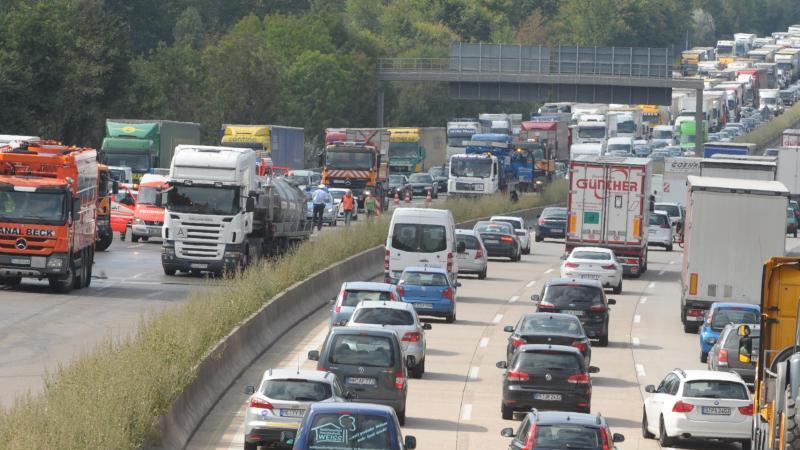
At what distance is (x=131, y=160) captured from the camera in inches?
2803

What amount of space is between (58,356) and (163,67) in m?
80.4

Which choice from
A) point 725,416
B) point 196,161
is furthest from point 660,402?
point 196,161

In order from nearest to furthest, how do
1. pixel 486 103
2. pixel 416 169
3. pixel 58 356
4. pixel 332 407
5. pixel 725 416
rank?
pixel 332 407
pixel 725 416
pixel 58 356
pixel 416 169
pixel 486 103

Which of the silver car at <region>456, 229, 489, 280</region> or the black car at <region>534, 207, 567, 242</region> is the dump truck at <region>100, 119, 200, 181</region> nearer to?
the black car at <region>534, 207, 567, 242</region>

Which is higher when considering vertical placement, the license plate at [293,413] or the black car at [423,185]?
the black car at [423,185]

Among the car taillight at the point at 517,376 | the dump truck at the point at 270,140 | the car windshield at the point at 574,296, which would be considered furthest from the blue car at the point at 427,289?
the dump truck at the point at 270,140

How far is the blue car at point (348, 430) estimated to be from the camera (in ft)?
63.1

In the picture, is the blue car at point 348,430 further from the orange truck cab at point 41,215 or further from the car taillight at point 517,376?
the orange truck cab at point 41,215

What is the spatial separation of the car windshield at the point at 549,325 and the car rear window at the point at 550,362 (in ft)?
13.4

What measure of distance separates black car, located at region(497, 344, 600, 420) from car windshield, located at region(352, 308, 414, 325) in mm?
4179

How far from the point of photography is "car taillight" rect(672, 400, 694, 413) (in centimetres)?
2575

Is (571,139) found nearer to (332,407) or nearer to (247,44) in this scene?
(247,44)

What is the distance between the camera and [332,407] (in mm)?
19484

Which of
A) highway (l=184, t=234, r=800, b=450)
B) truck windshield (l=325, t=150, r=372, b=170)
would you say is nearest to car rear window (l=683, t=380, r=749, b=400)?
highway (l=184, t=234, r=800, b=450)
